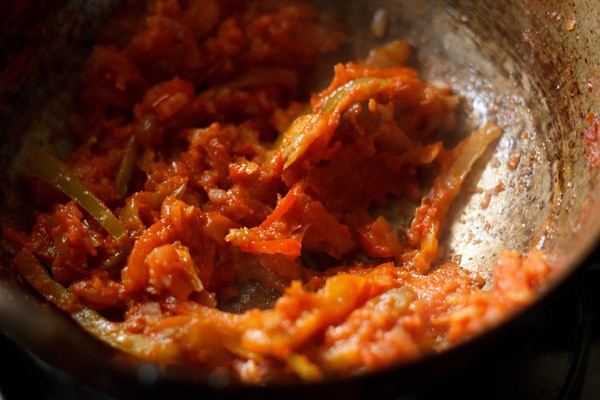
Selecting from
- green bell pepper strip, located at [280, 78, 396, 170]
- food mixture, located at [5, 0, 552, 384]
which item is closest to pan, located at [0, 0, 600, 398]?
food mixture, located at [5, 0, 552, 384]

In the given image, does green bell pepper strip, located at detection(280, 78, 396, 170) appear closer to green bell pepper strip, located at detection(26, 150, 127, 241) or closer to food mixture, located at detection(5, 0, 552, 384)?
food mixture, located at detection(5, 0, 552, 384)

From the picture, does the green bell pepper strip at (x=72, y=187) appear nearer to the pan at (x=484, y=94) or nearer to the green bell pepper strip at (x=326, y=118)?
the pan at (x=484, y=94)

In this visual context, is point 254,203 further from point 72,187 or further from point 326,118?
point 72,187

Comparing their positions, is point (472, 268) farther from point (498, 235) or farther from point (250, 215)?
point (250, 215)

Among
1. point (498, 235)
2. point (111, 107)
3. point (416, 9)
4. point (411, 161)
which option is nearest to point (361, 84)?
point (411, 161)

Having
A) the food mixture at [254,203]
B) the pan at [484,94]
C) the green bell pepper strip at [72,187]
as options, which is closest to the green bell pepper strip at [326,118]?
the food mixture at [254,203]
